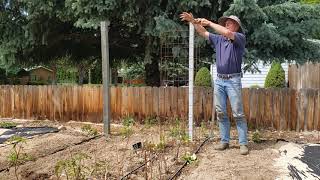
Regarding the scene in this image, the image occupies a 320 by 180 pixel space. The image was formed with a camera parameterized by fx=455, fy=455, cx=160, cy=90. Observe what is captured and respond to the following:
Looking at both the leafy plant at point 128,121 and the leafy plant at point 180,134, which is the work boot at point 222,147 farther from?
the leafy plant at point 128,121

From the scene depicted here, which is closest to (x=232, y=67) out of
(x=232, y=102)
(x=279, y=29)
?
(x=232, y=102)

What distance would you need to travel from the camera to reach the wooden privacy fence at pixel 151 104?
8734 mm

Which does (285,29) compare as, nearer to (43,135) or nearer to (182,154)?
(182,154)

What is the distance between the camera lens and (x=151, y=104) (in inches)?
377

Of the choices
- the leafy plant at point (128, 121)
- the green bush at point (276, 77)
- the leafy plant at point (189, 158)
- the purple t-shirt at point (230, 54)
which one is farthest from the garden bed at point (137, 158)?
the green bush at point (276, 77)

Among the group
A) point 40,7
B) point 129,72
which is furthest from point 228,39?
point 129,72

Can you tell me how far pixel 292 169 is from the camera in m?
4.88

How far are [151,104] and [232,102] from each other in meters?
3.93

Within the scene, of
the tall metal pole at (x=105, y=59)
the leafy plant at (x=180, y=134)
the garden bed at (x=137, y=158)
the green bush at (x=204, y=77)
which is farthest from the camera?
the green bush at (x=204, y=77)

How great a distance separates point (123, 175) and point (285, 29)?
5423 mm

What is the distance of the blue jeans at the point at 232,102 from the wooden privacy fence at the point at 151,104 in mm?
3019

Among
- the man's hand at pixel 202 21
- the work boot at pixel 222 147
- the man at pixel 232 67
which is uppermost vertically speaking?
the man's hand at pixel 202 21

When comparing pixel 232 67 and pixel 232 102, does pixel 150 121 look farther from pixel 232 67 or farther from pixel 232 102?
pixel 232 67

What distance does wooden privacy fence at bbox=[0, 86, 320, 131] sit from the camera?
8.73 meters
